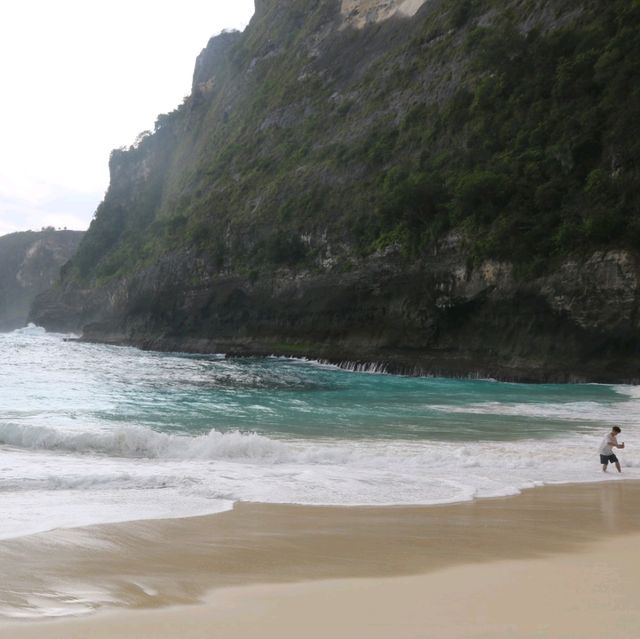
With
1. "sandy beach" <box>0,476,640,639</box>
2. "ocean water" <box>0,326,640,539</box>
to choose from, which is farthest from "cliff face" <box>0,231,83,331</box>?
"sandy beach" <box>0,476,640,639</box>

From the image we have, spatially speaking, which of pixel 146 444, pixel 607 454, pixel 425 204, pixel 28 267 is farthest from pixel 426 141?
pixel 28 267

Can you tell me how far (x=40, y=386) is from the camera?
22000 millimetres

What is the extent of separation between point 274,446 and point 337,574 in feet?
20.2

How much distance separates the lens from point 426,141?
36.6 metres

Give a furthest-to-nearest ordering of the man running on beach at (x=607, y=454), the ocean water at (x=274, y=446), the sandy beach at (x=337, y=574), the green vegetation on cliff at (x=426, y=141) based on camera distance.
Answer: the green vegetation on cliff at (x=426, y=141) → the man running on beach at (x=607, y=454) → the ocean water at (x=274, y=446) → the sandy beach at (x=337, y=574)

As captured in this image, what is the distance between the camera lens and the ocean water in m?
8.06

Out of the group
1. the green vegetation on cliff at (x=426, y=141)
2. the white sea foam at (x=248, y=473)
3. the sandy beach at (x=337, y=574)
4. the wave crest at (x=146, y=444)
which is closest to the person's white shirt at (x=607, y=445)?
the white sea foam at (x=248, y=473)

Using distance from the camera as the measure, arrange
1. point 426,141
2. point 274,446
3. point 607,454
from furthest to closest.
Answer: point 426,141 → point 274,446 → point 607,454

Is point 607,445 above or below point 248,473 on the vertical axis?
above

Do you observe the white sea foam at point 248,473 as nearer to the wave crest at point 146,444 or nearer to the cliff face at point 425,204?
the wave crest at point 146,444

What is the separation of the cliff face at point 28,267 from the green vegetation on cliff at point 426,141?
80188 millimetres

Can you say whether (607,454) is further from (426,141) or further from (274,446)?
(426,141)

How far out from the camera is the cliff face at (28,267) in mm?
136375

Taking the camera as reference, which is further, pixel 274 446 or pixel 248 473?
pixel 274 446
